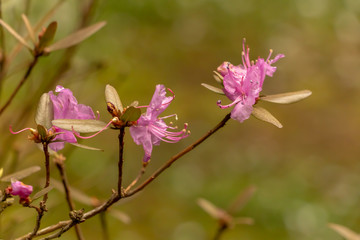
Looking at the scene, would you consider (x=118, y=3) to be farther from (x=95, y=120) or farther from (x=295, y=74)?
(x=95, y=120)

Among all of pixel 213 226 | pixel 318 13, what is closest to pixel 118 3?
pixel 318 13

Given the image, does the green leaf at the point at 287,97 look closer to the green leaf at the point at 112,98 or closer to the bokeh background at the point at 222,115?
the green leaf at the point at 112,98

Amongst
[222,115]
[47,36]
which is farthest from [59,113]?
[222,115]

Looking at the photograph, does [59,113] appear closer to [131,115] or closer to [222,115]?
[131,115]

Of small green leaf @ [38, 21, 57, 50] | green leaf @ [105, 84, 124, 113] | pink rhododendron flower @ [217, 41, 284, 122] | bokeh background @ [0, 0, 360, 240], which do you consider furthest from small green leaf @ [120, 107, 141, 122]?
bokeh background @ [0, 0, 360, 240]

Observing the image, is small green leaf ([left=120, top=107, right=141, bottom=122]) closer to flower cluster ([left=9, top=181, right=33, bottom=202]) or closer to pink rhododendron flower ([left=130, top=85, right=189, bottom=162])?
pink rhododendron flower ([left=130, top=85, right=189, bottom=162])
